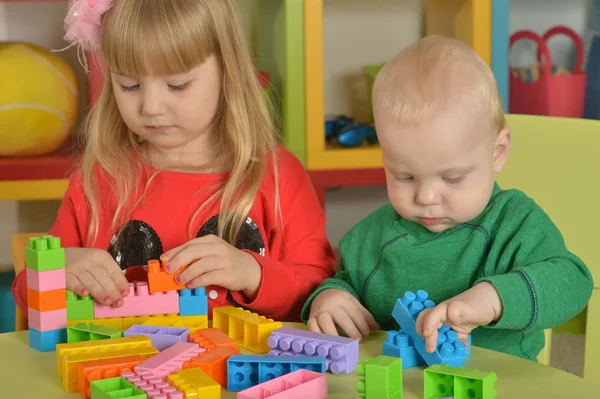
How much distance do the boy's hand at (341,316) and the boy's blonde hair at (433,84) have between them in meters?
0.23

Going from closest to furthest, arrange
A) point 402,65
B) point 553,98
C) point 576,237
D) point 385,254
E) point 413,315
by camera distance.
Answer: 1. point 413,315
2. point 402,65
3. point 385,254
4. point 576,237
5. point 553,98

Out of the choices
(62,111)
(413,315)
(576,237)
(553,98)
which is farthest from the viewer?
(553,98)

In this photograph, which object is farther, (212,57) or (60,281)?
(212,57)

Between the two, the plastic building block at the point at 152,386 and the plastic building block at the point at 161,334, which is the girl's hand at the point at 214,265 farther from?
the plastic building block at the point at 152,386

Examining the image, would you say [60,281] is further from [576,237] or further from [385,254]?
[576,237]

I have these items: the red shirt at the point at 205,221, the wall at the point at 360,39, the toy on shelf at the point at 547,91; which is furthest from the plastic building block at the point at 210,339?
the toy on shelf at the point at 547,91

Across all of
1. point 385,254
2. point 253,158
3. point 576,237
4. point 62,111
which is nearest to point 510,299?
Result: point 385,254

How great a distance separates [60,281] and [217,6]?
1.74 ft

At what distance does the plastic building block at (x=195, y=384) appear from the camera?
0.77 metres

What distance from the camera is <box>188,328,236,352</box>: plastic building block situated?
2.91 ft

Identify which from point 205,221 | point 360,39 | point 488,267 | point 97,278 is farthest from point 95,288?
point 360,39

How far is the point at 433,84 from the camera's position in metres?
0.98

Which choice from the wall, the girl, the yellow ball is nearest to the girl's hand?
the girl

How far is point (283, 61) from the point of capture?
2229 millimetres
